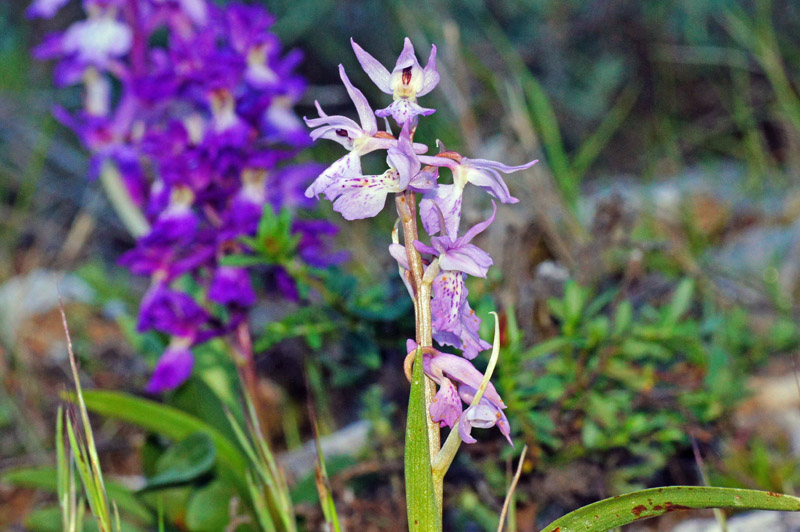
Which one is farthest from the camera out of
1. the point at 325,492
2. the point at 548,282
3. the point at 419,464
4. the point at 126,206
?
the point at 126,206

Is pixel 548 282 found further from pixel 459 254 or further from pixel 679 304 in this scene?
pixel 459 254

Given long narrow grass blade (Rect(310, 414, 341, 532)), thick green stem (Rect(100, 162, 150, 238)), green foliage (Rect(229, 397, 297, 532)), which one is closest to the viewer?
long narrow grass blade (Rect(310, 414, 341, 532))

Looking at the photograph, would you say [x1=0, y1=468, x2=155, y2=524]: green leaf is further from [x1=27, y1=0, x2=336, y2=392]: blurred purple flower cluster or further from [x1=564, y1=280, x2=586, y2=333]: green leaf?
[x1=564, y1=280, x2=586, y2=333]: green leaf

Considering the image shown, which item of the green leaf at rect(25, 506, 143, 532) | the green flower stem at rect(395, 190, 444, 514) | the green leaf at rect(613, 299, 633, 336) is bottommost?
the green leaf at rect(25, 506, 143, 532)

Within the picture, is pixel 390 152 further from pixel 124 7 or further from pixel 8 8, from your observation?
pixel 8 8

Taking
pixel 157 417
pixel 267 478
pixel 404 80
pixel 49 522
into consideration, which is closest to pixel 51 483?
pixel 49 522

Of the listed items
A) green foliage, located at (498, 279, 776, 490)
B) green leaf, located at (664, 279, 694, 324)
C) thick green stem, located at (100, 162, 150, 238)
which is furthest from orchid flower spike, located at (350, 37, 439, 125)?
thick green stem, located at (100, 162, 150, 238)

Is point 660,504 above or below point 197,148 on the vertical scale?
below

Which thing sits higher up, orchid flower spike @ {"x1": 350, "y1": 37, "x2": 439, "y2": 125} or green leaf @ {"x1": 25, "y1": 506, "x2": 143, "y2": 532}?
orchid flower spike @ {"x1": 350, "y1": 37, "x2": 439, "y2": 125}

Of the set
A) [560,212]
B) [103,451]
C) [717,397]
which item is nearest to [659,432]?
[717,397]
